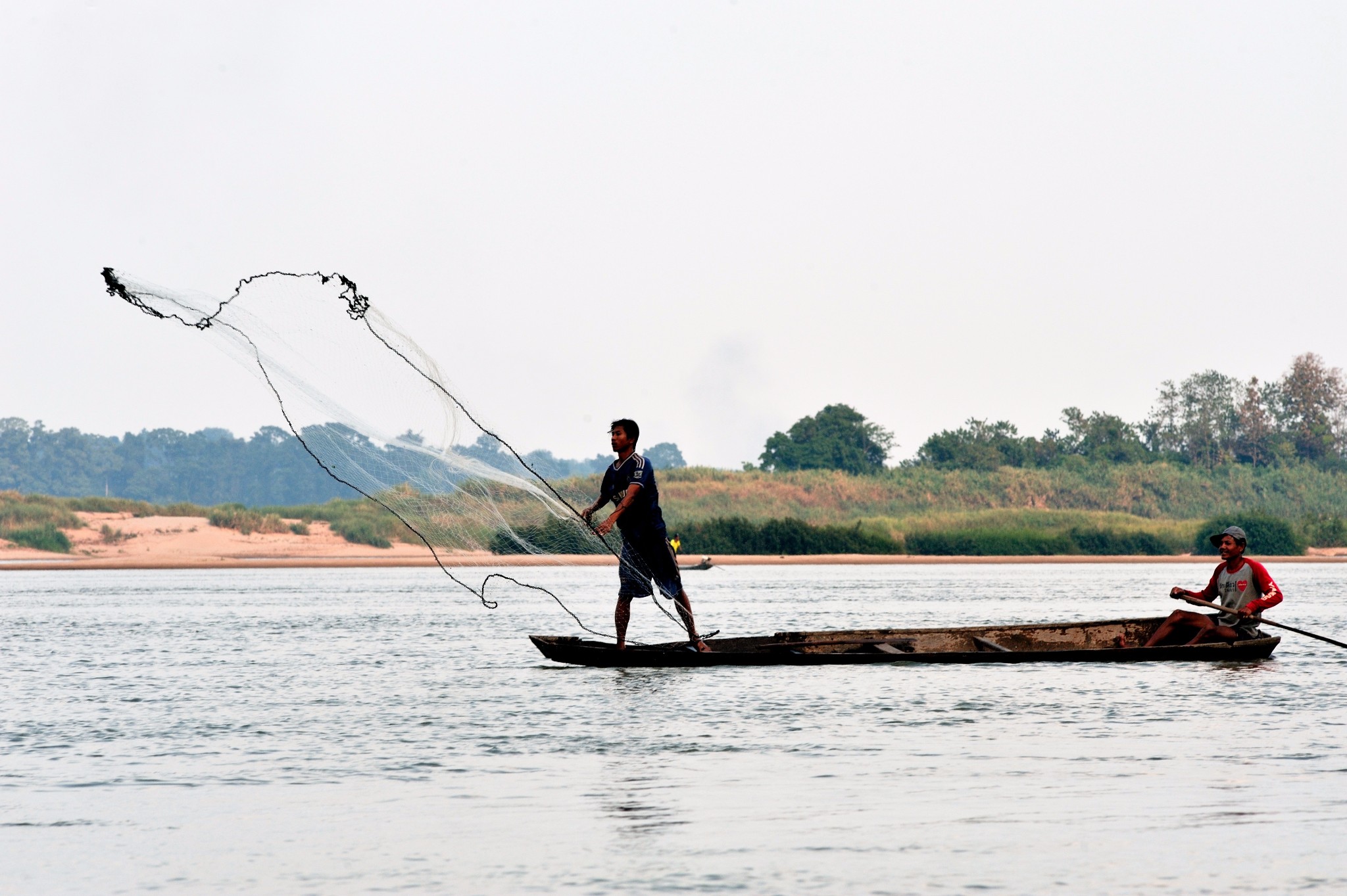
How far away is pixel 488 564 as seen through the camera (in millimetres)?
17141

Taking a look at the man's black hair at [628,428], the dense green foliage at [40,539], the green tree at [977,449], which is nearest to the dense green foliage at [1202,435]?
the green tree at [977,449]

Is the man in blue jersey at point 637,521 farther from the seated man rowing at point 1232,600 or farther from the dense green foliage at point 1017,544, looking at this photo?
the dense green foliage at point 1017,544

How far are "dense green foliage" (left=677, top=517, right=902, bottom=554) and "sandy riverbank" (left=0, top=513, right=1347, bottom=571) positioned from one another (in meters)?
0.48

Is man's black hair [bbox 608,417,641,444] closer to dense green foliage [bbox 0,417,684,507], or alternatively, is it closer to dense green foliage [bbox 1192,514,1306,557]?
dense green foliage [bbox 1192,514,1306,557]

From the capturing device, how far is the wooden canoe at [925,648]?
648 inches

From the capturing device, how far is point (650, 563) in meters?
16.2

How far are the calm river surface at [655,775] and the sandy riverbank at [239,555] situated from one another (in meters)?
48.3

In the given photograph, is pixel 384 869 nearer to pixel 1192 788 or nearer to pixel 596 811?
pixel 596 811

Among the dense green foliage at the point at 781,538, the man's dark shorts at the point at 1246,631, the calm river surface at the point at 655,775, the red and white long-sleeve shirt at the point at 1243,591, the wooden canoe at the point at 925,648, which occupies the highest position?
the dense green foliage at the point at 781,538

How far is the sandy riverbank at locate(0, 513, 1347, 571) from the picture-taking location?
68.7 meters

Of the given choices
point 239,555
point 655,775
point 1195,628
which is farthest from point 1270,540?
point 655,775

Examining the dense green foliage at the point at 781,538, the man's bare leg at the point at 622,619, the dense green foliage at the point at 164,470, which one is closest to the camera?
the man's bare leg at the point at 622,619

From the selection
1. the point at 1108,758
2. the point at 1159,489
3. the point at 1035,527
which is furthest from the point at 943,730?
the point at 1159,489

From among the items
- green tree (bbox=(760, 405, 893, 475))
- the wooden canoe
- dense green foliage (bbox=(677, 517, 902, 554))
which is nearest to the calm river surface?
the wooden canoe
